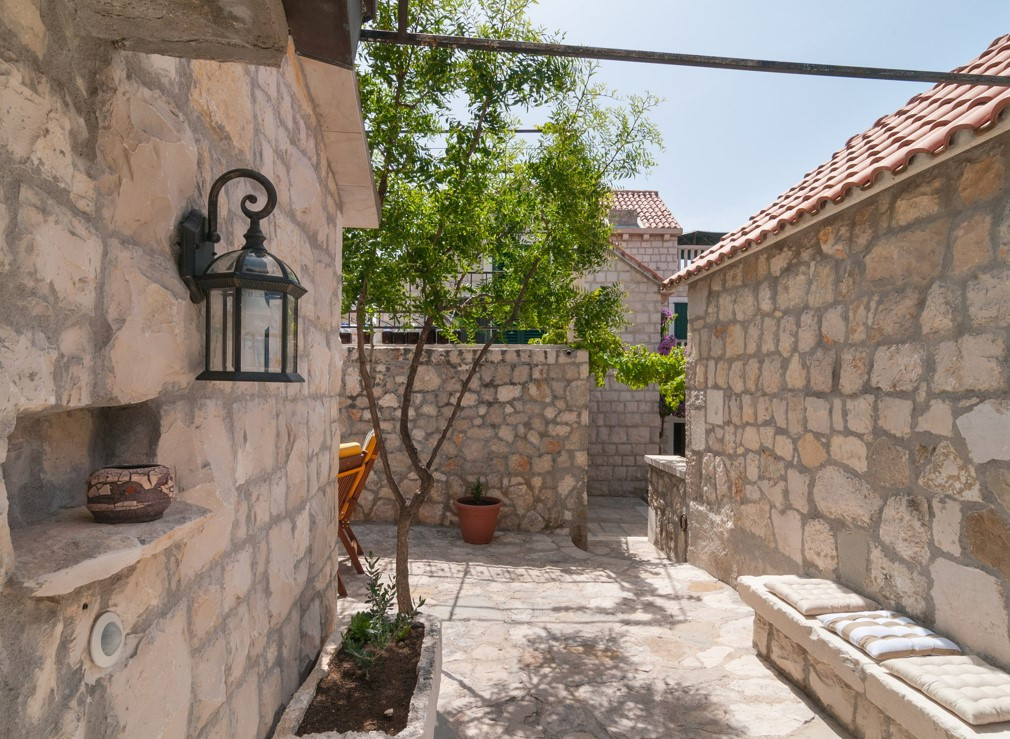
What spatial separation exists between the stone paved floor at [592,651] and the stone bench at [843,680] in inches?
4.1

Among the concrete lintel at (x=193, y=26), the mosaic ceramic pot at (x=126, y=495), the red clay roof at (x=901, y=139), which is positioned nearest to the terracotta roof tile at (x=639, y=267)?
the red clay roof at (x=901, y=139)


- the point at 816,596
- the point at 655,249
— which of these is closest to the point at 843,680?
the point at 816,596

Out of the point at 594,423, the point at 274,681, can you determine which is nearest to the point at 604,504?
the point at 594,423

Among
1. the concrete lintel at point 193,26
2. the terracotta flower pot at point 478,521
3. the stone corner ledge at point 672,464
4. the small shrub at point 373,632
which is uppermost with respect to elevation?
the concrete lintel at point 193,26

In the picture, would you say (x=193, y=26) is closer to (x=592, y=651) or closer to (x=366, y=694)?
(x=366, y=694)

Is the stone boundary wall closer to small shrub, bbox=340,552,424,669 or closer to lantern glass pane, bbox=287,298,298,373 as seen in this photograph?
small shrub, bbox=340,552,424,669

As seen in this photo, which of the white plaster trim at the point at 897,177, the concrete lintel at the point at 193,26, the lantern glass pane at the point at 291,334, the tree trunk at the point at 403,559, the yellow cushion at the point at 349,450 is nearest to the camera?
the concrete lintel at the point at 193,26

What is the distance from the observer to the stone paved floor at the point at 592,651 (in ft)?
9.68

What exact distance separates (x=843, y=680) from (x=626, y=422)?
9022mm

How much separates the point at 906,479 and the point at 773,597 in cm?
91

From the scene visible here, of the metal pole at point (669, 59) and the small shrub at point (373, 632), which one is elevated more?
the metal pole at point (669, 59)

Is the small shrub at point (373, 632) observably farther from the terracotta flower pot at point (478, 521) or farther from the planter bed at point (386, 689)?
the terracotta flower pot at point (478, 521)

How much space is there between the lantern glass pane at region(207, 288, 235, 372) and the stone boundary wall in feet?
16.9

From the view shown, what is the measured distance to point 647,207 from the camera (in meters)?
14.3
